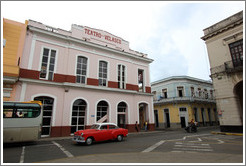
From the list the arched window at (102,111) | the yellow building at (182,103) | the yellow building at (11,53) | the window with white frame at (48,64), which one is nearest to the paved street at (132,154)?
the yellow building at (11,53)

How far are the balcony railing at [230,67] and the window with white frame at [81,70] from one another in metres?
15.6

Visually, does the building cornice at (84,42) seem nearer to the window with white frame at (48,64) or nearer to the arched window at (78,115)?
the window with white frame at (48,64)

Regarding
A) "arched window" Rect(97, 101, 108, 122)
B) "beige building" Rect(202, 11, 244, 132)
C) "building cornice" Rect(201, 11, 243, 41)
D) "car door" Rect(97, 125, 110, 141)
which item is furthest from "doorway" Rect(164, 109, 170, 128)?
"car door" Rect(97, 125, 110, 141)

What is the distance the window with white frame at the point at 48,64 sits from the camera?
Answer: 15.7 m

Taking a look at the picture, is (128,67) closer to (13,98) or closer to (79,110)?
(79,110)

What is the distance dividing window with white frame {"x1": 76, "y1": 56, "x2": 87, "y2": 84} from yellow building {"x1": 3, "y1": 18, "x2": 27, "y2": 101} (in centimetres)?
583

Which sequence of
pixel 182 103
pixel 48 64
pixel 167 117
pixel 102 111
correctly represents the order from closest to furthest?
pixel 48 64
pixel 102 111
pixel 182 103
pixel 167 117

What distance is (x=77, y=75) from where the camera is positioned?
17.5 meters

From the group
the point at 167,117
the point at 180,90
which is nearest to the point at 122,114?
the point at 167,117

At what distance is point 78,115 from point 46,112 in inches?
131

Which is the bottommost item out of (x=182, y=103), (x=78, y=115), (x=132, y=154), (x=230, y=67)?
(x=132, y=154)

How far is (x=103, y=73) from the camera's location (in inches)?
772

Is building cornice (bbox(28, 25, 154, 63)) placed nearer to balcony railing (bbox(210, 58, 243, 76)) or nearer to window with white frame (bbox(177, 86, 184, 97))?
balcony railing (bbox(210, 58, 243, 76))

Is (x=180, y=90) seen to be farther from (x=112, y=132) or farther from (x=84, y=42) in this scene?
(x=112, y=132)
